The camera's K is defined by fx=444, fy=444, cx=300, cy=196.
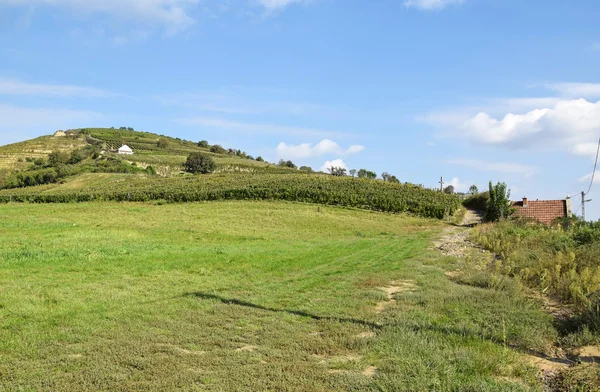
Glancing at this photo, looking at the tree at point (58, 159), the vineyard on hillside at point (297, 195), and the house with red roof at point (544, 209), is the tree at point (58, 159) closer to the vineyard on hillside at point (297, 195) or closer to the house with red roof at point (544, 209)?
the vineyard on hillside at point (297, 195)

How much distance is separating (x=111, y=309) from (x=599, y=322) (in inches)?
336

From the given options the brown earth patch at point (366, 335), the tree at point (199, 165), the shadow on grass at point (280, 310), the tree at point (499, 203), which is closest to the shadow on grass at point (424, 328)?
the shadow on grass at point (280, 310)

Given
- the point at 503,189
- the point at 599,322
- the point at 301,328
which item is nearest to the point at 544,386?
the point at 599,322

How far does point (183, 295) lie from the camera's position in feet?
32.7

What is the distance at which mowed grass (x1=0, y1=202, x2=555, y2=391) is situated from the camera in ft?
17.5

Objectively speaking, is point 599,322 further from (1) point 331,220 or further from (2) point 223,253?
(1) point 331,220

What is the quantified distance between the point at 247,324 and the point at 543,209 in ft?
158

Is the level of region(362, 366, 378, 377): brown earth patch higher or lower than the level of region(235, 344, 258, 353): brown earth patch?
lower

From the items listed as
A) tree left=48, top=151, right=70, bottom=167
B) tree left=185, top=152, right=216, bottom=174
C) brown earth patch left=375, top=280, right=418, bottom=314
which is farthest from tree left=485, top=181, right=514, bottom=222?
tree left=48, top=151, right=70, bottom=167

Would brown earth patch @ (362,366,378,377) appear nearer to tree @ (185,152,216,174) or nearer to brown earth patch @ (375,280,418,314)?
brown earth patch @ (375,280,418,314)

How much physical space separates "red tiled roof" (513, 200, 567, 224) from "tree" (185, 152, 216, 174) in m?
53.4

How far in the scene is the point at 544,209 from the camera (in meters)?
47.5

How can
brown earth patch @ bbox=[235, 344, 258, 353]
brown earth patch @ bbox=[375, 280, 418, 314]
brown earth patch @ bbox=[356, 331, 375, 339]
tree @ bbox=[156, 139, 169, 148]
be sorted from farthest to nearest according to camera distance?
tree @ bbox=[156, 139, 169, 148], brown earth patch @ bbox=[375, 280, 418, 314], brown earth patch @ bbox=[356, 331, 375, 339], brown earth patch @ bbox=[235, 344, 258, 353]

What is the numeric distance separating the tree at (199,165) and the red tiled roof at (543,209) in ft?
175
